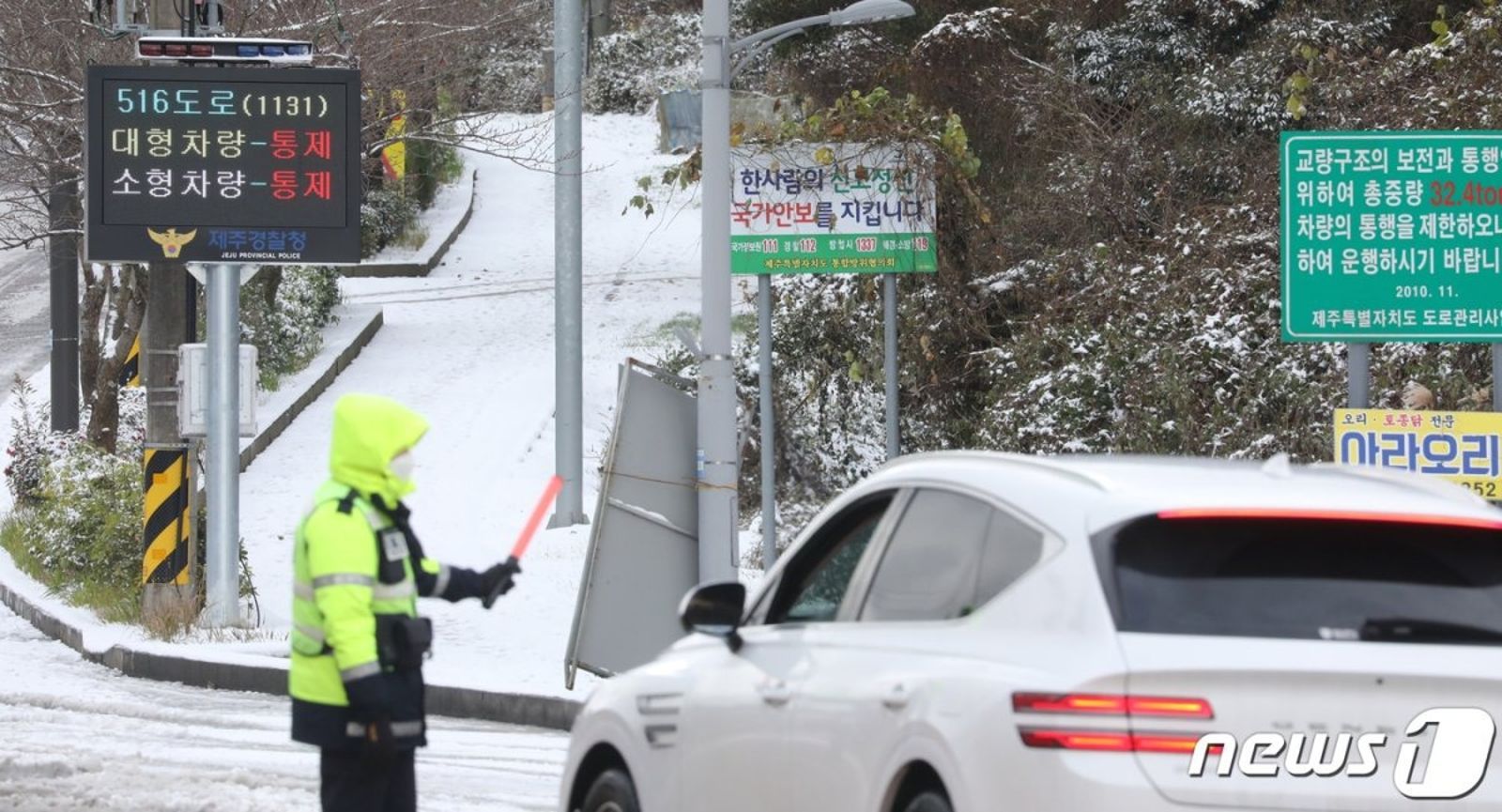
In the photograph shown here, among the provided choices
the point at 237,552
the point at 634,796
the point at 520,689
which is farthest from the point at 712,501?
the point at 634,796

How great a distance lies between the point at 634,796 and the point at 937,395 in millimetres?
17026

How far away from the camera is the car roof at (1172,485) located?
462 centimetres

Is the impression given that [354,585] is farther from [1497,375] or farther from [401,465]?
[1497,375]

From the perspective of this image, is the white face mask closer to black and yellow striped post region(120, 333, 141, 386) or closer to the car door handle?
the car door handle

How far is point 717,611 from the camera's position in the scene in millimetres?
5910

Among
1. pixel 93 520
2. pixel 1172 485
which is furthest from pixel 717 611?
pixel 93 520

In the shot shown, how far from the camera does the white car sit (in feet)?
13.8

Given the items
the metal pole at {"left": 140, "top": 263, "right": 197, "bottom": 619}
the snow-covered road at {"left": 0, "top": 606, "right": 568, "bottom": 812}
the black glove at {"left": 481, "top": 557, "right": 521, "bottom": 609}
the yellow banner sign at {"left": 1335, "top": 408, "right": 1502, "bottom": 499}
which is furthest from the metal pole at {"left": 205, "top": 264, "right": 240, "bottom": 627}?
the black glove at {"left": 481, "top": 557, "right": 521, "bottom": 609}

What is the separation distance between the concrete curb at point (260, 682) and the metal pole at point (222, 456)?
92cm

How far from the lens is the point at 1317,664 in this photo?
13.9 ft

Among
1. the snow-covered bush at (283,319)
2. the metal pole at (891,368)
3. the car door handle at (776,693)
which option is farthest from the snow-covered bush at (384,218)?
the car door handle at (776,693)

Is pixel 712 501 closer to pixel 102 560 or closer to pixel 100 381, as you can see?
pixel 102 560

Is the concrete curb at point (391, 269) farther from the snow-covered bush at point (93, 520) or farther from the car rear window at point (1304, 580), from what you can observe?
the car rear window at point (1304, 580)

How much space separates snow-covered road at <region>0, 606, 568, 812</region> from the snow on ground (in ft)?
4.27
